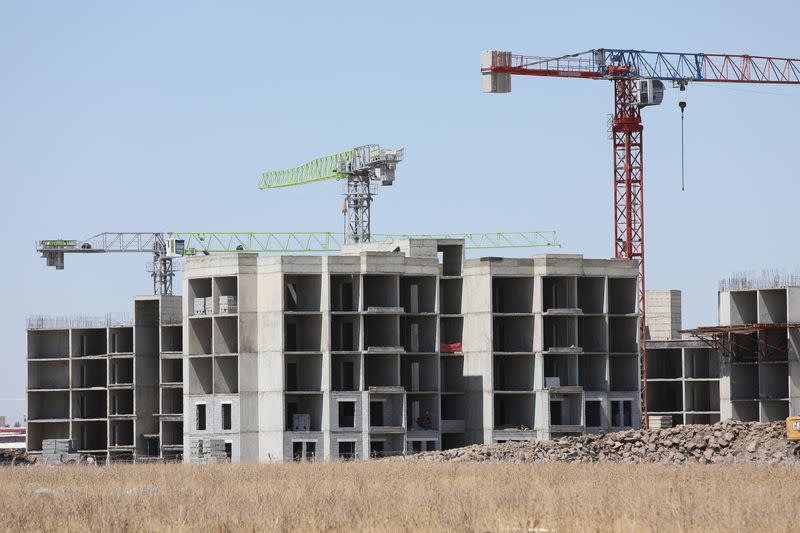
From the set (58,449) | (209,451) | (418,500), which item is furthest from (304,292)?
(418,500)

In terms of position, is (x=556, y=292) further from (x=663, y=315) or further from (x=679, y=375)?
(x=663, y=315)

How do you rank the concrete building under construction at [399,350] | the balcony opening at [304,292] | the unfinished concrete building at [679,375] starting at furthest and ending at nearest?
the unfinished concrete building at [679,375] < the balcony opening at [304,292] < the concrete building under construction at [399,350]

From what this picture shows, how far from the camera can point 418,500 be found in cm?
4216

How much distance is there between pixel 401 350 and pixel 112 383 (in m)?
33.4

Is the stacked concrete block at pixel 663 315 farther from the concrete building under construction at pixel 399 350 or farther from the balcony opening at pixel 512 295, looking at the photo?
the balcony opening at pixel 512 295

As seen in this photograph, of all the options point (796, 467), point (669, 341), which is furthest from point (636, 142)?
point (796, 467)

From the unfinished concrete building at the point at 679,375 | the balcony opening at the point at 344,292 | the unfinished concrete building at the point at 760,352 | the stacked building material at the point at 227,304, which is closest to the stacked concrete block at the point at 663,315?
the unfinished concrete building at the point at 679,375

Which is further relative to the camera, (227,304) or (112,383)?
(112,383)

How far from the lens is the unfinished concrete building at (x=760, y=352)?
343 feet

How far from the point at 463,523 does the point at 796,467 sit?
75.8 feet

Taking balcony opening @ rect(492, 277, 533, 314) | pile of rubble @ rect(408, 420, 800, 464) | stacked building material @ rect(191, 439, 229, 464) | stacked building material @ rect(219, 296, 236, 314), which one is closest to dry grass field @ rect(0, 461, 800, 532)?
pile of rubble @ rect(408, 420, 800, 464)

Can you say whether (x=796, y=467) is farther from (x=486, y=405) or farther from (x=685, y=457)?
(x=486, y=405)

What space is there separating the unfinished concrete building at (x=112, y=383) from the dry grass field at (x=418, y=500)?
5415cm

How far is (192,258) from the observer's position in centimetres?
9944
